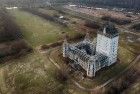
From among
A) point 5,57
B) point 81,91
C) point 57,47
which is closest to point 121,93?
point 81,91

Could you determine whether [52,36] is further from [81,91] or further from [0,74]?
[81,91]

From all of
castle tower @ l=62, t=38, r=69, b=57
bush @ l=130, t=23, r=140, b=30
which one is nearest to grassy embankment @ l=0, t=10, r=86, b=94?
castle tower @ l=62, t=38, r=69, b=57

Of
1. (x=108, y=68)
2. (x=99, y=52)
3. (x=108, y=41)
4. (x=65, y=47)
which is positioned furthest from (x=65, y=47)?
(x=108, y=68)

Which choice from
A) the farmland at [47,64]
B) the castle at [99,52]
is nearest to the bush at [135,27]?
the farmland at [47,64]

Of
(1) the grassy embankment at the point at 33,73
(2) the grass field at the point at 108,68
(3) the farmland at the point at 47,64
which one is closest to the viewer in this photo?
(1) the grassy embankment at the point at 33,73

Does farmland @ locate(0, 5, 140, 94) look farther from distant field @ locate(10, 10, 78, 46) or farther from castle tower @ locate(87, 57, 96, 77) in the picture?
castle tower @ locate(87, 57, 96, 77)

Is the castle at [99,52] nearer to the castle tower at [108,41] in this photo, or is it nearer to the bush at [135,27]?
the castle tower at [108,41]
